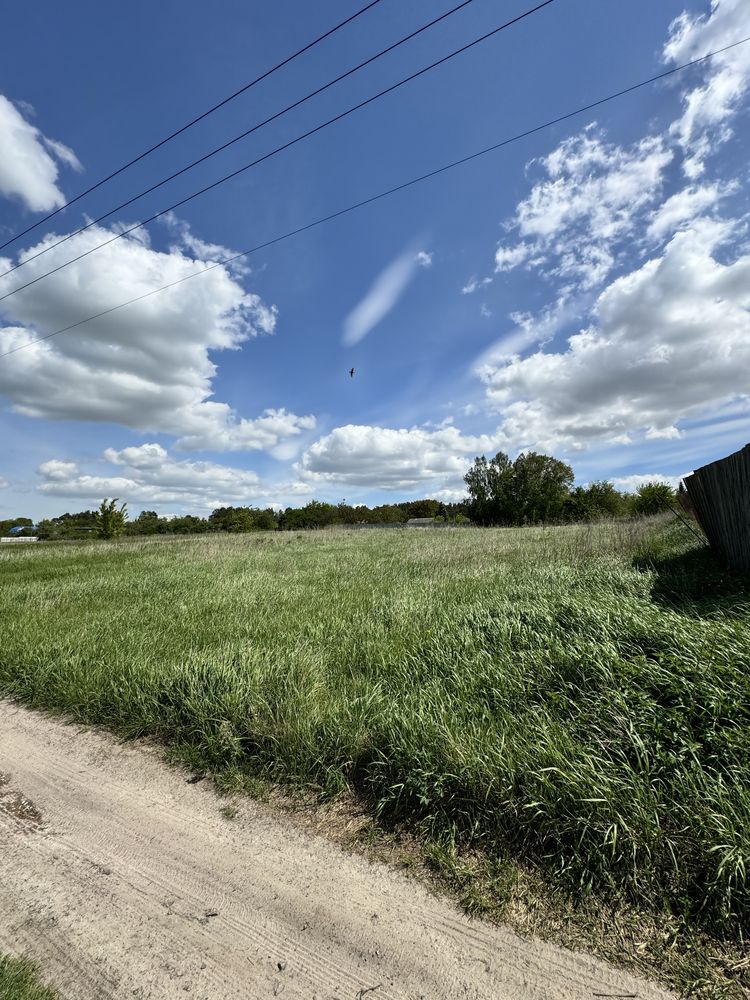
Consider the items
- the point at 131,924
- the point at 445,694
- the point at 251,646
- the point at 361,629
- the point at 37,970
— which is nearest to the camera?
the point at 37,970

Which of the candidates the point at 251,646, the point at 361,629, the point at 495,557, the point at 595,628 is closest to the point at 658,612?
the point at 595,628

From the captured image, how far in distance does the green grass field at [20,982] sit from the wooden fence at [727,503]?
704 centimetres

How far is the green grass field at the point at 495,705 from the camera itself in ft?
7.13

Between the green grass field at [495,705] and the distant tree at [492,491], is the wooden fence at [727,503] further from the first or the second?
the distant tree at [492,491]

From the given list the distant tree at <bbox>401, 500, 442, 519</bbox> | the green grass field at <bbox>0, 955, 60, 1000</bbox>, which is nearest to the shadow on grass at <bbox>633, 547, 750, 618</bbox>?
the green grass field at <bbox>0, 955, 60, 1000</bbox>

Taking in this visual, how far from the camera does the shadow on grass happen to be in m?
4.29

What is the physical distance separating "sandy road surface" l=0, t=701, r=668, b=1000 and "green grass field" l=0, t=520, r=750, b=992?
1.32ft

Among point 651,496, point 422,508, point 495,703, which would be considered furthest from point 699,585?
point 422,508

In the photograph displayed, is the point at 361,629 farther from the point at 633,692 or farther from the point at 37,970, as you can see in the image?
the point at 37,970

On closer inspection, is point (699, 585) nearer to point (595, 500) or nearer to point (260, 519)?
point (595, 500)

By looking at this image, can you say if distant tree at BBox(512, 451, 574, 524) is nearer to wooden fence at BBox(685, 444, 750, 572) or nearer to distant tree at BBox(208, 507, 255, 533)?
distant tree at BBox(208, 507, 255, 533)

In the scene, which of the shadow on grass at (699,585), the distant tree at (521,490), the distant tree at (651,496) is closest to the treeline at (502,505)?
the distant tree at (521,490)

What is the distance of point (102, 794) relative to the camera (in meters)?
2.97

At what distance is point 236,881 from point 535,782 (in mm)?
1714
